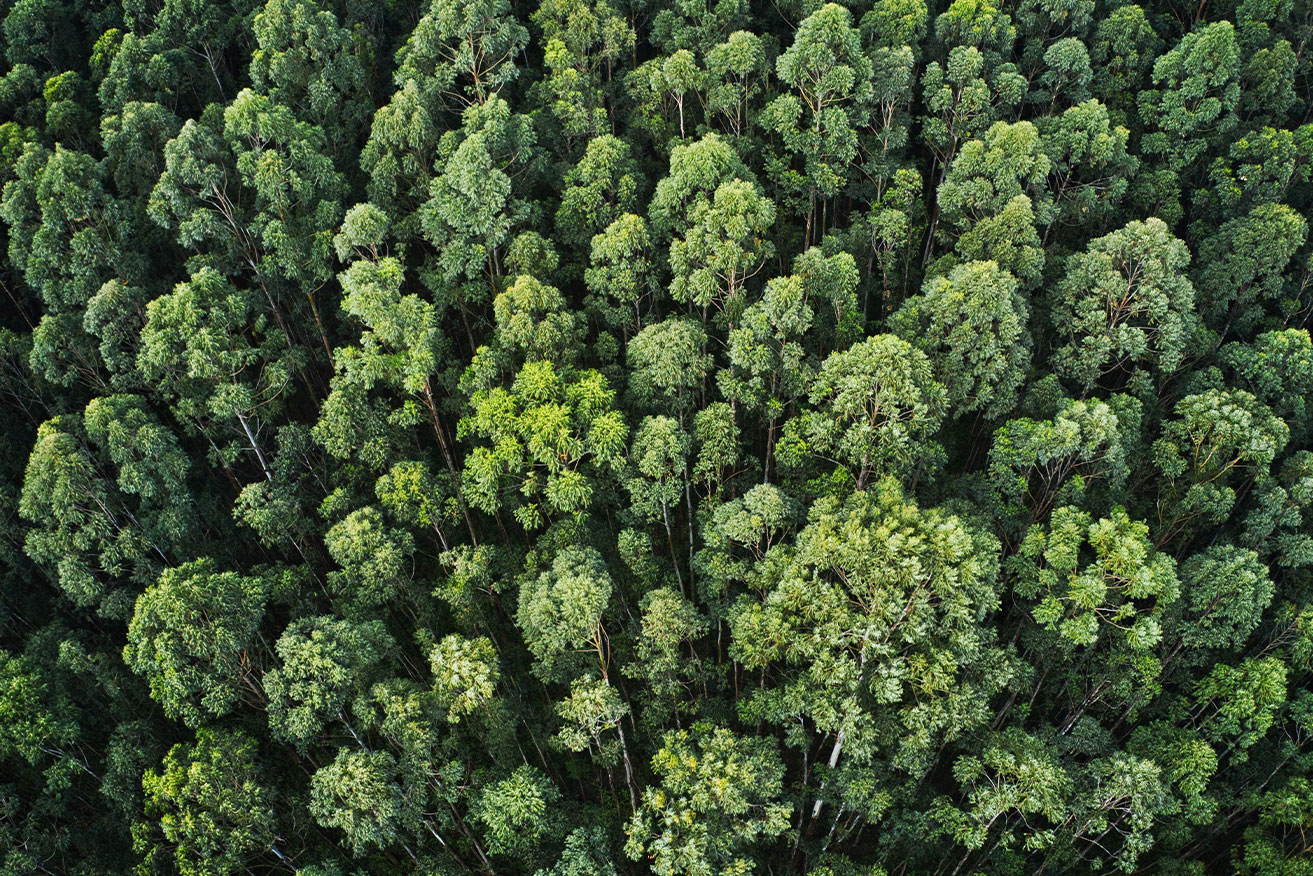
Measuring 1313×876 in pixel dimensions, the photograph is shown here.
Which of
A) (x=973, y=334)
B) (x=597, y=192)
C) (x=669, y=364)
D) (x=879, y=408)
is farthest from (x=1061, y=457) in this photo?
(x=597, y=192)

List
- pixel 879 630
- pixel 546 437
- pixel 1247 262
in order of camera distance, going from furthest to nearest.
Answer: pixel 1247 262
pixel 546 437
pixel 879 630

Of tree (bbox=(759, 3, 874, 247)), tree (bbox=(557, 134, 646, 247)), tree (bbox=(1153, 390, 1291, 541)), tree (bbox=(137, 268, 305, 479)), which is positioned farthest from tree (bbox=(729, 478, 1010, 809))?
tree (bbox=(137, 268, 305, 479))

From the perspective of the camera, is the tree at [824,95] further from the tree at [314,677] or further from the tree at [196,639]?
the tree at [196,639]

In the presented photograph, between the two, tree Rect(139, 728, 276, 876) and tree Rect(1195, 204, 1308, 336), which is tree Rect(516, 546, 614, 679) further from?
tree Rect(1195, 204, 1308, 336)

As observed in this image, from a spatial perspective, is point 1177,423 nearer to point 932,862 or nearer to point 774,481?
point 774,481

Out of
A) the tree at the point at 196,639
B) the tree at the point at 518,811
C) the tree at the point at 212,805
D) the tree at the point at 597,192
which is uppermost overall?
the tree at the point at 597,192

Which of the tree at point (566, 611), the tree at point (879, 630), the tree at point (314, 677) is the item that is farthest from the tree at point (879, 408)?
the tree at point (314, 677)

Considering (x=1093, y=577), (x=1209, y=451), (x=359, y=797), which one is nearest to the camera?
(x=359, y=797)

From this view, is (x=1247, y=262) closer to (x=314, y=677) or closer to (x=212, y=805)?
(x=314, y=677)
